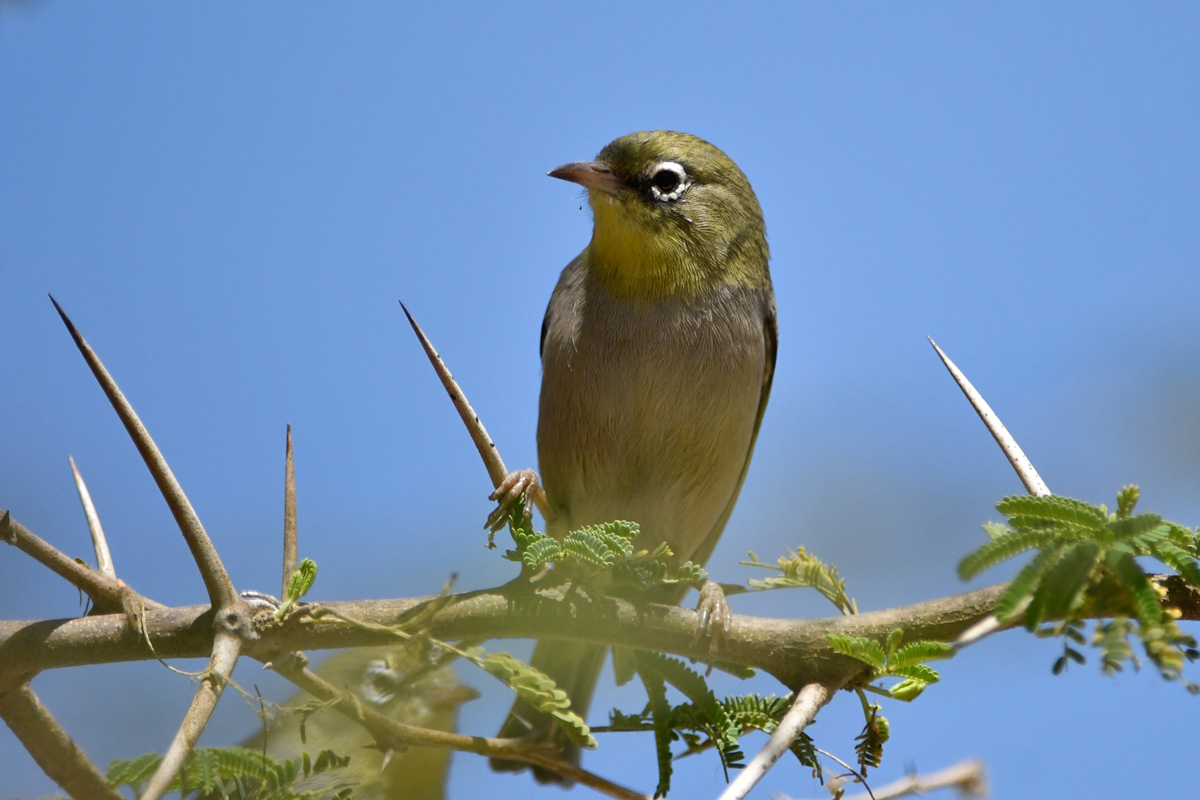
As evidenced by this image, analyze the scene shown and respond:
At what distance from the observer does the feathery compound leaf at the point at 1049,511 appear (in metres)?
2.12

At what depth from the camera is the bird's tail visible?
10.5 ft

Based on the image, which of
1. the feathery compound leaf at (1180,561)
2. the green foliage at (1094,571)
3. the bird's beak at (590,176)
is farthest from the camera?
Result: the bird's beak at (590,176)

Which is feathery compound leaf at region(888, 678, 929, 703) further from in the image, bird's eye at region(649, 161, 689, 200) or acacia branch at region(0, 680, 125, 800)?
bird's eye at region(649, 161, 689, 200)

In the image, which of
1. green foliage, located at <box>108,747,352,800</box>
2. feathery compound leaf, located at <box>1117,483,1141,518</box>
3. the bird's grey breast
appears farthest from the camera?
the bird's grey breast

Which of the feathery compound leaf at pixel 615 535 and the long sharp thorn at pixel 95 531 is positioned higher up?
the feathery compound leaf at pixel 615 535

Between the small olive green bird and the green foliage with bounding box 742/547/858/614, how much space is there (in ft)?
4.81

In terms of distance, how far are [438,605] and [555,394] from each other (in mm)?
2022

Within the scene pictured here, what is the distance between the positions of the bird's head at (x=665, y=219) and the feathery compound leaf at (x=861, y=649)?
7.80ft

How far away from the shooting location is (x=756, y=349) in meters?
4.60

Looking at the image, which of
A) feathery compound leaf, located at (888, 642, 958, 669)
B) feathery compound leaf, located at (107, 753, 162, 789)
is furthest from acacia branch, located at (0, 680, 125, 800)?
feathery compound leaf, located at (888, 642, 958, 669)

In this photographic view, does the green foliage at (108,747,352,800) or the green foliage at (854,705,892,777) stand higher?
the green foliage at (854,705,892,777)

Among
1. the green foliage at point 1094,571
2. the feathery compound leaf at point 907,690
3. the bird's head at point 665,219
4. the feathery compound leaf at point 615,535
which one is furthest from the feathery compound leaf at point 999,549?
the bird's head at point 665,219

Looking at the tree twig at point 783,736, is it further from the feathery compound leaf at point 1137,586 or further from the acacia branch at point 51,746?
the acacia branch at point 51,746

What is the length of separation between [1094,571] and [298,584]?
1913 mm
